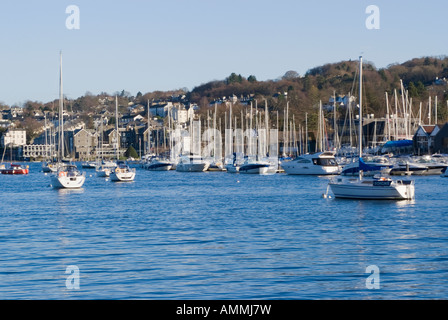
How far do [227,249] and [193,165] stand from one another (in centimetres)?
7345

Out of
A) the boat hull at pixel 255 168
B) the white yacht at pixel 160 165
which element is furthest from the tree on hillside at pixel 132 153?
the boat hull at pixel 255 168

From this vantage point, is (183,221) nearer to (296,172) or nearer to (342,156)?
(296,172)

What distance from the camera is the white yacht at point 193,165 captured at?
96000 millimetres

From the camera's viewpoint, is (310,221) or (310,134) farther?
(310,134)

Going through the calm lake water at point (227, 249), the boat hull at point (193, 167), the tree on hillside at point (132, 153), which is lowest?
the calm lake water at point (227, 249)

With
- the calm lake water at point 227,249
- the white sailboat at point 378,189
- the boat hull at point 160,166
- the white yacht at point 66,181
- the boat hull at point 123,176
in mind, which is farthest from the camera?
the boat hull at point 160,166

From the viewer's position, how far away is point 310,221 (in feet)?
103

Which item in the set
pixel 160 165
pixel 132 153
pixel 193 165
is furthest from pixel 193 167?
pixel 132 153

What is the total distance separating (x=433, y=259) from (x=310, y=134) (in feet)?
346

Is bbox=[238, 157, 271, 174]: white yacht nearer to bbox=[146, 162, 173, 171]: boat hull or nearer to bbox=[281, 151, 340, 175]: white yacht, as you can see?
bbox=[281, 151, 340, 175]: white yacht

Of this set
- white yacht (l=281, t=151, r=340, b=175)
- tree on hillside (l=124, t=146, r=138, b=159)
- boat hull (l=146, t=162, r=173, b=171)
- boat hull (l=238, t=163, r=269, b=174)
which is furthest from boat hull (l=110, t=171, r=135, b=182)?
tree on hillside (l=124, t=146, r=138, b=159)

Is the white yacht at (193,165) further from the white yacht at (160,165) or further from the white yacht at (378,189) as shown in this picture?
the white yacht at (378,189)

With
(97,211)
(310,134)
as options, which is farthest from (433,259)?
(310,134)

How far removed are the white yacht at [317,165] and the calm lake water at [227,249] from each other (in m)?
31.5
